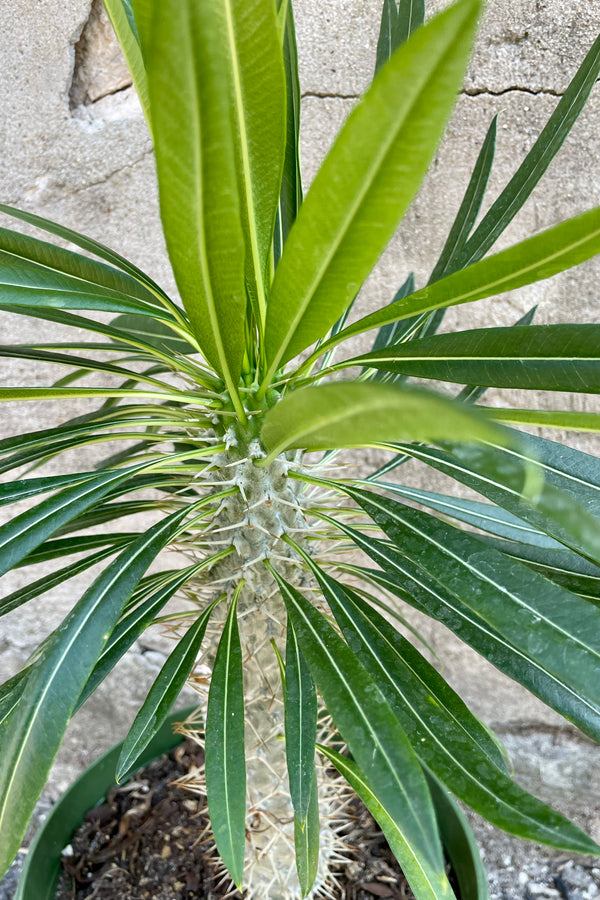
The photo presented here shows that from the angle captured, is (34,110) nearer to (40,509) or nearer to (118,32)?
(118,32)

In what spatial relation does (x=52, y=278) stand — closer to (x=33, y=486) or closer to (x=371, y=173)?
(x=33, y=486)

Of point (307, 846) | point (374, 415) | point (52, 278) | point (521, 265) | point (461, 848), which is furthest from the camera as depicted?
point (461, 848)

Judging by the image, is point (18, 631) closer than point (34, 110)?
No

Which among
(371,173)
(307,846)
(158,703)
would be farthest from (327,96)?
(307,846)

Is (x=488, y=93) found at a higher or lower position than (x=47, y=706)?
higher

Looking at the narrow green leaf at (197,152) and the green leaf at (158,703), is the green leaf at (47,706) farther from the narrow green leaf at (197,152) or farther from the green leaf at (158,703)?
the narrow green leaf at (197,152)

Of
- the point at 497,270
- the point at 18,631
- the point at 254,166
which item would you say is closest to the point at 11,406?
the point at 18,631

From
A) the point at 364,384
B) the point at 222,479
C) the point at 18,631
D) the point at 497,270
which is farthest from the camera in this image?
the point at 18,631

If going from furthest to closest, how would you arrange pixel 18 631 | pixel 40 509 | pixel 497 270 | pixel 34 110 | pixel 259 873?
pixel 18 631, pixel 34 110, pixel 259 873, pixel 40 509, pixel 497 270
